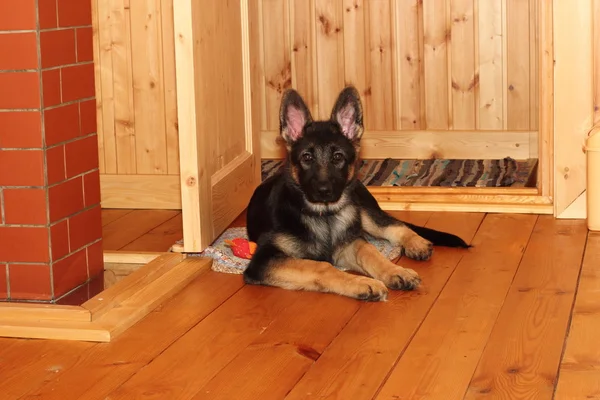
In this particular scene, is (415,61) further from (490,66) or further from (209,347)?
(209,347)

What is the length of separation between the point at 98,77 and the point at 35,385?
2502 mm

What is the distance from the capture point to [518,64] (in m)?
5.87

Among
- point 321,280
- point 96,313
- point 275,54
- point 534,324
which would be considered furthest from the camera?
point 275,54

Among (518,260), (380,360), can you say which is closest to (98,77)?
(518,260)

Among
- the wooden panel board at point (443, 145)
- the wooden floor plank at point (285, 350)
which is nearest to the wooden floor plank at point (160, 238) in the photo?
the wooden floor plank at point (285, 350)

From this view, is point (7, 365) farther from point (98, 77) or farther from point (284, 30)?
point (284, 30)

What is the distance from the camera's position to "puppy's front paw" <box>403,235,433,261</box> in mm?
3857

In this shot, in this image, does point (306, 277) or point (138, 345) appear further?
point (306, 277)

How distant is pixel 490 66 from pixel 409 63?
0.50m

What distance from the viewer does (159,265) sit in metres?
3.74

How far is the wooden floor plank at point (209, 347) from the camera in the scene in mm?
2611

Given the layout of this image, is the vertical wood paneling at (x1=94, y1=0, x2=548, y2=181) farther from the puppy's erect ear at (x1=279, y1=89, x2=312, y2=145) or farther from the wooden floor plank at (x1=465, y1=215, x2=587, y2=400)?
the puppy's erect ear at (x1=279, y1=89, x2=312, y2=145)

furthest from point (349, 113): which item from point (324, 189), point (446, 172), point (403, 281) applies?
point (446, 172)

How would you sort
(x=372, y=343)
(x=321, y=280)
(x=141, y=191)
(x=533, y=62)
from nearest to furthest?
(x=372, y=343) < (x=321, y=280) < (x=141, y=191) < (x=533, y=62)
